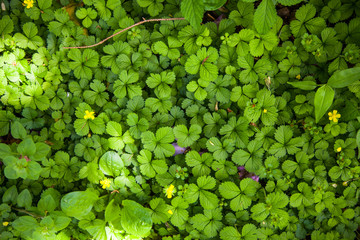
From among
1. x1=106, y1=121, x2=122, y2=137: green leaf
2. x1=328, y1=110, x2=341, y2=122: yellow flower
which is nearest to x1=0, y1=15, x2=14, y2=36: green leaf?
x1=106, y1=121, x2=122, y2=137: green leaf

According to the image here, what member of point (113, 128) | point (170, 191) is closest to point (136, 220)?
point (170, 191)

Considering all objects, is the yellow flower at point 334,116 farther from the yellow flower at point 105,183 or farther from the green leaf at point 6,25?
the green leaf at point 6,25

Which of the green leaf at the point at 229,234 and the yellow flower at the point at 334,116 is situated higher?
the yellow flower at the point at 334,116

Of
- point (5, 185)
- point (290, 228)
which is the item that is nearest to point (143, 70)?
point (5, 185)

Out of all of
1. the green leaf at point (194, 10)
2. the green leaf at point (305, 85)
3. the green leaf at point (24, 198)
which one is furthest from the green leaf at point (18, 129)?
the green leaf at point (305, 85)

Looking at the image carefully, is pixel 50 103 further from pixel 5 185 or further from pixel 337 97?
pixel 337 97

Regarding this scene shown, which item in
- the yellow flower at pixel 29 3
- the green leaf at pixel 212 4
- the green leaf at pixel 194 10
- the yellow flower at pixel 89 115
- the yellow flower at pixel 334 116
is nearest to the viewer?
the green leaf at pixel 194 10
